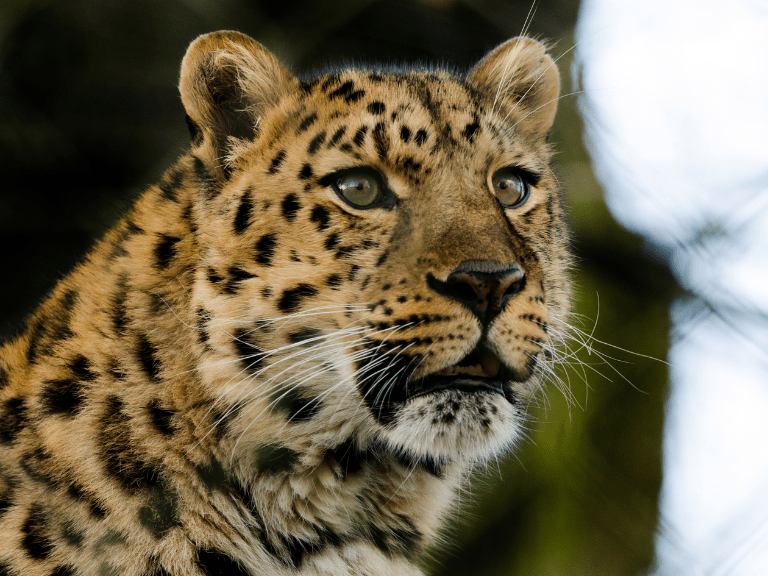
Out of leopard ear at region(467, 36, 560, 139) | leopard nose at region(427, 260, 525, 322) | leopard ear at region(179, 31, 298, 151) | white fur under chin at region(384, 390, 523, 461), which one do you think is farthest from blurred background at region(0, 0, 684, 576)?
leopard nose at region(427, 260, 525, 322)

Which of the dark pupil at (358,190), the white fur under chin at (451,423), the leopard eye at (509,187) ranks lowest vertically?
the white fur under chin at (451,423)

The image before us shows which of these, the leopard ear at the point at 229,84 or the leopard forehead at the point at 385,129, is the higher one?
the leopard ear at the point at 229,84

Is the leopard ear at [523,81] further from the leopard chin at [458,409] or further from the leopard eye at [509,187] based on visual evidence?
the leopard chin at [458,409]

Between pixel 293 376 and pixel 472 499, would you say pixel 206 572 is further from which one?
pixel 472 499

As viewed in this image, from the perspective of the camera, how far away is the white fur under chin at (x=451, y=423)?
1895 mm

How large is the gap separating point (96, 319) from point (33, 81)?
2.06 m

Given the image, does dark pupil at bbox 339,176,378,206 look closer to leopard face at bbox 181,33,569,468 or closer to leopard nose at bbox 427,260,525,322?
leopard face at bbox 181,33,569,468

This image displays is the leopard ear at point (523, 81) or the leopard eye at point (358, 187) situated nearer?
the leopard eye at point (358, 187)

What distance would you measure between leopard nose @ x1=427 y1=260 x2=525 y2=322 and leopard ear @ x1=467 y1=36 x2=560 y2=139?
1.13 m

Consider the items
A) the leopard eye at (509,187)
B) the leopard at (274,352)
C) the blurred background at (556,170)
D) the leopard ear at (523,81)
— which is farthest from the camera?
the blurred background at (556,170)

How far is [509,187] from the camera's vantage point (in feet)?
8.18

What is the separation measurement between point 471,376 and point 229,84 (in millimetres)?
1321

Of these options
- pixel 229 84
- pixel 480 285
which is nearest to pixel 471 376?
pixel 480 285

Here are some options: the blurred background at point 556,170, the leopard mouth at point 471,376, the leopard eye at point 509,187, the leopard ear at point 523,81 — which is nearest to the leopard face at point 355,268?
the leopard mouth at point 471,376
